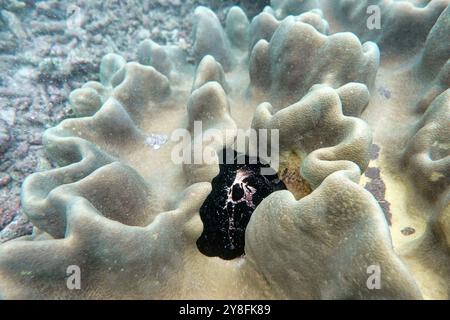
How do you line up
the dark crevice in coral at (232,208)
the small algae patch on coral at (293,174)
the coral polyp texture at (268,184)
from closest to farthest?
1. the coral polyp texture at (268,184)
2. the dark crevice in coral at (232,208)
3. the small algae patch on coral at (293,174)

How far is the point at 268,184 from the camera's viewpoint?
2.27 m

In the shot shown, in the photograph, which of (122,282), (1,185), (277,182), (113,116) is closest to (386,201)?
(277,182)

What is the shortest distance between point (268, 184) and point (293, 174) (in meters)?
0.26

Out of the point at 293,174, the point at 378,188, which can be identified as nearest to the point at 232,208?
the point at 293,174

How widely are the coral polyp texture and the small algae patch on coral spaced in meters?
0.01

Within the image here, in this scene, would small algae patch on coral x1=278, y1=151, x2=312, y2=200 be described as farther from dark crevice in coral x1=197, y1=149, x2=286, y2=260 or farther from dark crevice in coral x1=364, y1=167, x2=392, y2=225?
dark crevice in coral x1=364, y1=167, x2=392, y2=225

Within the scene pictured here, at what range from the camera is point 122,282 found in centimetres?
186

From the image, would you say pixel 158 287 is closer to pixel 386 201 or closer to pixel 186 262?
pixel 186 262

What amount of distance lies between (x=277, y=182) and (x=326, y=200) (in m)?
0.67

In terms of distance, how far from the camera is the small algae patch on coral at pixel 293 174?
7.66ft

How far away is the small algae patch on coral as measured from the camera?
234 centimetres

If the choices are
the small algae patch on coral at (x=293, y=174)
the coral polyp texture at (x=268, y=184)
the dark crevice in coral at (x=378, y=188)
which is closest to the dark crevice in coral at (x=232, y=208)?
the coral polyp texture at (x=268, y=184)

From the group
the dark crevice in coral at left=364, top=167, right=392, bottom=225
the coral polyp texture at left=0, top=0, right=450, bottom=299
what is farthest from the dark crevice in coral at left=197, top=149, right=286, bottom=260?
the dark crevice in coral at left=364, top=167, right=392, bottom=225

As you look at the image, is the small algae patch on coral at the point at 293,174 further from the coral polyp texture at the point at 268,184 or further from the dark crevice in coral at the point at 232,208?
the dark crevice in coral at the point at 232,208
